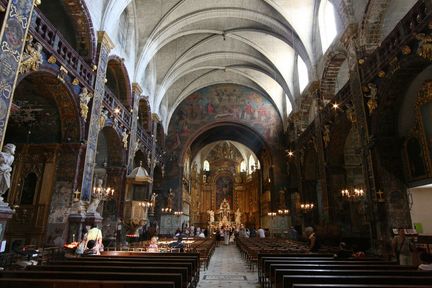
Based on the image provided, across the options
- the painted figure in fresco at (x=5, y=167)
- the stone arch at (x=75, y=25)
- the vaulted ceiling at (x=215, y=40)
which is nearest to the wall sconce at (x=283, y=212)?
the vaulted ceiling at (x=215, y=40)

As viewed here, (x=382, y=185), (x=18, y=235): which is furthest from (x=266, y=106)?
(x=18, y=235)

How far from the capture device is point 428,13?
23.1 feet

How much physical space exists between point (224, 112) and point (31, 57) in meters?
19.2

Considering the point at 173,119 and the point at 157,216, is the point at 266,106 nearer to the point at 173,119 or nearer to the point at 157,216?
the point at 173,119

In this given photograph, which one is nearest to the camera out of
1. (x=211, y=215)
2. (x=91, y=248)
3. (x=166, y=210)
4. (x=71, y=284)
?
(x=71, y=284)

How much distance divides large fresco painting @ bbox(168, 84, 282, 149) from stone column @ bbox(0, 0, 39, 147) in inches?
729

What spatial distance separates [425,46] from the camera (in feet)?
23.7

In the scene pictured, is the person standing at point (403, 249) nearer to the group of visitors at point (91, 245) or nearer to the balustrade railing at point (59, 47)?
the group of visitors at point (91, 245)

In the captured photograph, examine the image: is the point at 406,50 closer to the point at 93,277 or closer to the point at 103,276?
the point at 103,276

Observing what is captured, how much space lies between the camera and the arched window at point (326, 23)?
14.5 metres

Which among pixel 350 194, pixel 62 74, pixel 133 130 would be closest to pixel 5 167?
pixel 62 74

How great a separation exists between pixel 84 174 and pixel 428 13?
10735 millimetres

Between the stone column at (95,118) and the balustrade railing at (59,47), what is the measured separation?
49 cm

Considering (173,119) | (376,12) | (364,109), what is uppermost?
(173,119)
